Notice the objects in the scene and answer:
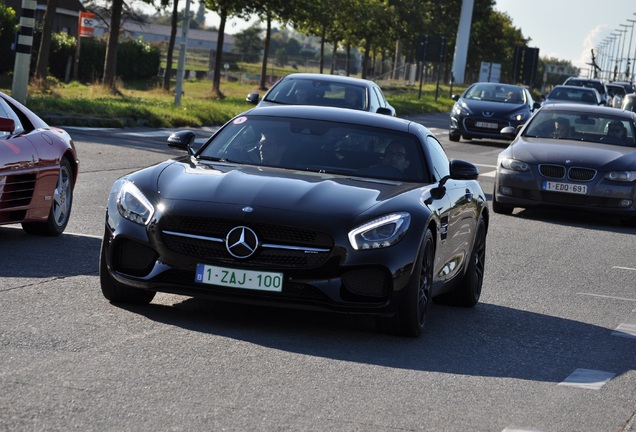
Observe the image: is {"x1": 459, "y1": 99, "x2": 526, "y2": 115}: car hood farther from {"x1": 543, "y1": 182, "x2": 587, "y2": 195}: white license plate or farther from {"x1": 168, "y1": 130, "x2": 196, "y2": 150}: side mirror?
{"x1": 168, "y1": 130, "x2": 196, "y2": 150}: side mirror

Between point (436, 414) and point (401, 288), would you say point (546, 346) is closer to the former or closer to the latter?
point (401, 288)

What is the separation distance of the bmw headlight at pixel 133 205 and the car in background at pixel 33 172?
2.32 metres

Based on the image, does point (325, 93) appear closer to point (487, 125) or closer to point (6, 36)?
point (487, 125)

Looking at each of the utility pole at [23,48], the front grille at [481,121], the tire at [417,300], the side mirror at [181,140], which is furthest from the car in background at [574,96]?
the tire at [417,300]

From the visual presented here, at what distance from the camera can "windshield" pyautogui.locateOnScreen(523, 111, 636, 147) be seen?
18797mm

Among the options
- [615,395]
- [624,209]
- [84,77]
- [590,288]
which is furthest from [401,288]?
[84,77]

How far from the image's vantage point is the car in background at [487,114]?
33594 millimetres

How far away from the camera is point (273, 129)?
9.00 meters

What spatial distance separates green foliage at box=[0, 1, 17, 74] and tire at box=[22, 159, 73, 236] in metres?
46.6

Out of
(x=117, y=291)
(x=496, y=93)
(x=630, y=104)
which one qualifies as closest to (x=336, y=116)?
(x=117, y=291)

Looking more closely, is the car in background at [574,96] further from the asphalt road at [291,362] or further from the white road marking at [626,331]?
the white road marking at [626,331]

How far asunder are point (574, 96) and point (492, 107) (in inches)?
329

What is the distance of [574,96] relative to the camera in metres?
41.4

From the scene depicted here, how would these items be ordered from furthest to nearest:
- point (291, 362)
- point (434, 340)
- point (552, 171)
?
point (552, 171)
point (434, 340)
point (291, 362)
